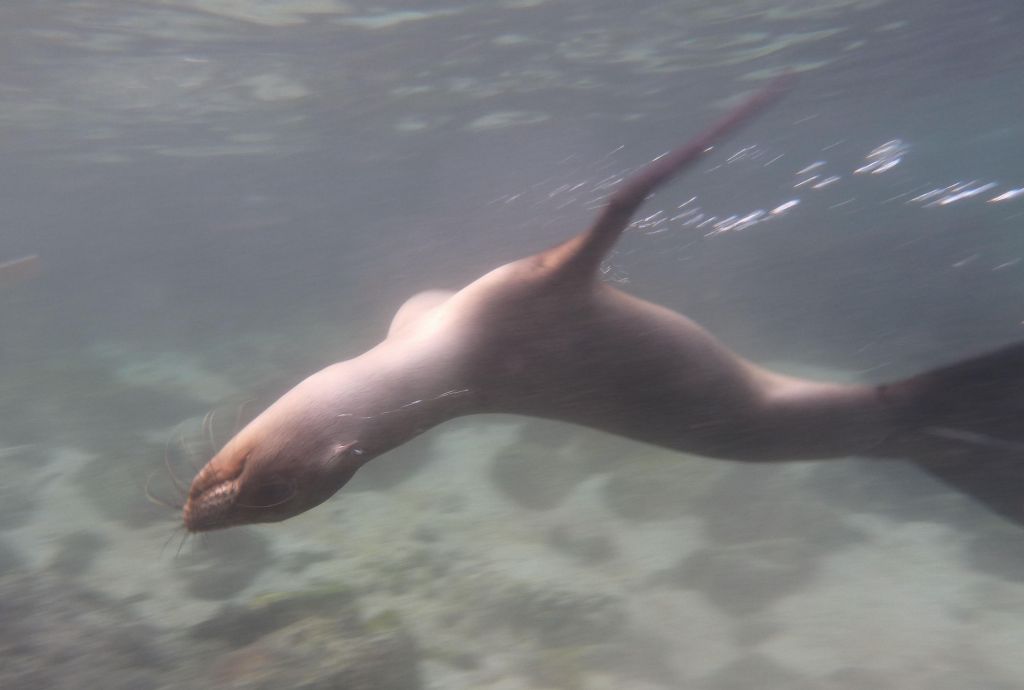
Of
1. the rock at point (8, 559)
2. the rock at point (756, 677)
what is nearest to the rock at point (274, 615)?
the rock at point (756, 677)

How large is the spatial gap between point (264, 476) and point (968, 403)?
107 inches

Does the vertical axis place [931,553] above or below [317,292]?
below

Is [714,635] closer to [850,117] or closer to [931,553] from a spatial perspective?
[931,553]

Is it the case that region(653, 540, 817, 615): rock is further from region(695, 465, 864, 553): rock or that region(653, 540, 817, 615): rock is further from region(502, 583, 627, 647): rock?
region(502, 583, 627, 647): rock

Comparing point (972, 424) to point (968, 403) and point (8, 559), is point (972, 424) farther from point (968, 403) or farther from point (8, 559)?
point (8, 559)

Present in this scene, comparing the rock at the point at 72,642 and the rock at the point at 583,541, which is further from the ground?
the rock at the point at 72,642

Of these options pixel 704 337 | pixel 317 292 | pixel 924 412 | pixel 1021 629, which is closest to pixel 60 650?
pixel 704 337

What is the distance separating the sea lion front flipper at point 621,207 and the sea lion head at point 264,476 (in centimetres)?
90

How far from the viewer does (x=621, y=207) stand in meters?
2.10

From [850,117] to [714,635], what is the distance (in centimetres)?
2085

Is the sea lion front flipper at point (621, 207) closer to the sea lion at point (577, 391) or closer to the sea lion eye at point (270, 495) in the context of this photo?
the sea lion at point (577, 391)

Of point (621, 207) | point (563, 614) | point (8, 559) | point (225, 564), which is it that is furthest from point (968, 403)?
point (8, 559)

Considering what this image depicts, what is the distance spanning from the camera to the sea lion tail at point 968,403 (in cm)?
261

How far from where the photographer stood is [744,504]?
7301 millimetres
